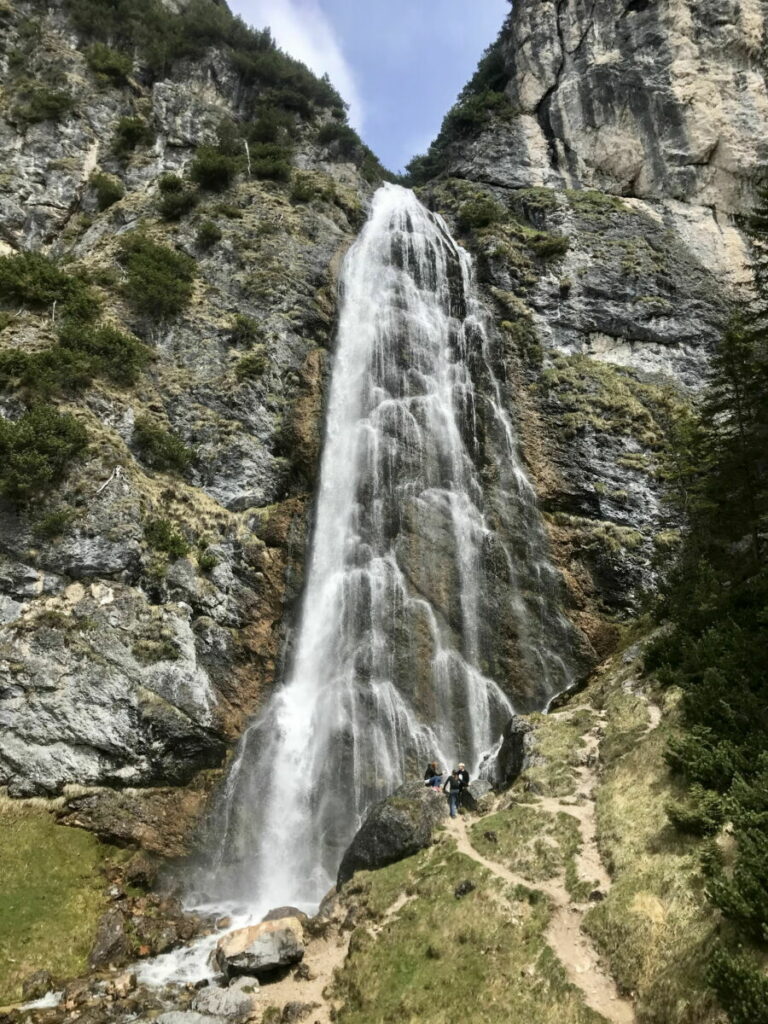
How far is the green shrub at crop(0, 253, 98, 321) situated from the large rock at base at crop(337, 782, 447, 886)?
2525 centimetres

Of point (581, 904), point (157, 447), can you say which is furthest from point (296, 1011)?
point (157, 447)

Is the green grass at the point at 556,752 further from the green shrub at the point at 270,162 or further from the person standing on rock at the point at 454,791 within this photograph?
the green shrub at the point at 270,162

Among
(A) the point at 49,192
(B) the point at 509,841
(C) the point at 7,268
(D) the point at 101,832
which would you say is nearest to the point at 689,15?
(A) the point at 49,192

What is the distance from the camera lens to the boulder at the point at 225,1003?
1216 cm

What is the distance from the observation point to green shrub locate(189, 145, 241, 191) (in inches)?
1628

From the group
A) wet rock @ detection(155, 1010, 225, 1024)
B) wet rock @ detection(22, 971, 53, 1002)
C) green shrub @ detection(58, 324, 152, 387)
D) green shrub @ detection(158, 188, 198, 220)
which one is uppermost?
green shrub @ detection(158, 188, 198, 220)

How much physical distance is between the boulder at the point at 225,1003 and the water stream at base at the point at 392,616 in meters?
1.83

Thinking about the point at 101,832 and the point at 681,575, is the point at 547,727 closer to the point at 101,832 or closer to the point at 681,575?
the point at 681,575

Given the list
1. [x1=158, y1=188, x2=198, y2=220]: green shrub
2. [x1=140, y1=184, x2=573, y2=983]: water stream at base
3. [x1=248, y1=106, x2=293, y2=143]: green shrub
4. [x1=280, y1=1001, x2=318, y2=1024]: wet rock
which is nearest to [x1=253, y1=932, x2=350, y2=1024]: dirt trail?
[x1=280, y1=1001, x2=318, y2=1024]: wet rock

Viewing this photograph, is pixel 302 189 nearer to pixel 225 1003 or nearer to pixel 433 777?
pixel 433 777

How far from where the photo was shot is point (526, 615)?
26469 millimetres

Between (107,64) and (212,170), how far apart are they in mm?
15340

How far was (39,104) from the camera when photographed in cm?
4172

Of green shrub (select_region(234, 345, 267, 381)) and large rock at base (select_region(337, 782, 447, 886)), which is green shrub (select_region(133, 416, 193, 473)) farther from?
large rock at base (select_region(337, 782, 447, 886))
